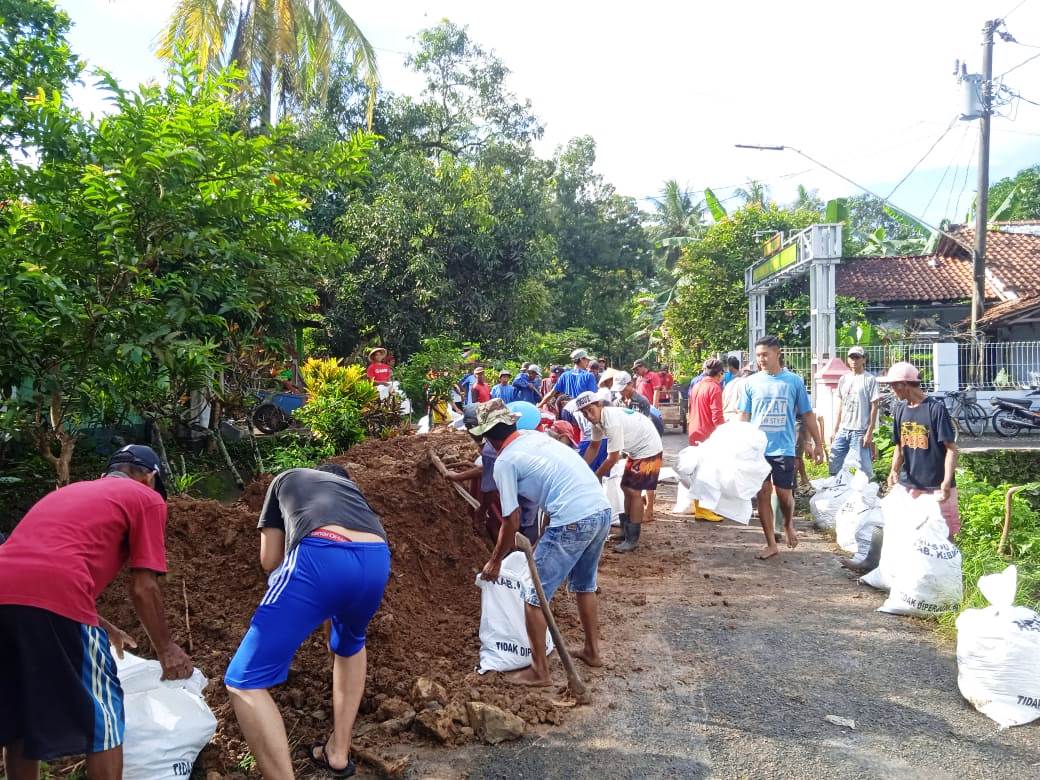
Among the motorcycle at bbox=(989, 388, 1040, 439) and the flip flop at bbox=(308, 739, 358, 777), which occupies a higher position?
the motorcycle at bbox=(989, 388, 1040, 439)

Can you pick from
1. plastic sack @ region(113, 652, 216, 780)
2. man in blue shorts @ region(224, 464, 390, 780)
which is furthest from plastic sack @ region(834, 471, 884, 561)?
plastic sack @ region(113, 652, 216, 780)

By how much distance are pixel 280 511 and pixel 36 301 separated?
2.23 metres

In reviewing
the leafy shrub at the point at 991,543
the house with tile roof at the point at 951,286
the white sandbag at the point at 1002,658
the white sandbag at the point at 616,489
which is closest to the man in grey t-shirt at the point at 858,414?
the leafy shrub at the point at 991,543

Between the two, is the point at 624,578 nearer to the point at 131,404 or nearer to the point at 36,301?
the point at 131,404

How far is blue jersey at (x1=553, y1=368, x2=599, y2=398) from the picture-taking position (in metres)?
10.4

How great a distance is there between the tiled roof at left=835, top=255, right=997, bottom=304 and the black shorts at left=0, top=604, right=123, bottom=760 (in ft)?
73.6

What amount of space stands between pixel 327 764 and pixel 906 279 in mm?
23973

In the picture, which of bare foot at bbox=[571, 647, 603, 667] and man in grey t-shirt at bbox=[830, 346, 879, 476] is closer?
bare foot at bbox=[571, 647, 603, 667]

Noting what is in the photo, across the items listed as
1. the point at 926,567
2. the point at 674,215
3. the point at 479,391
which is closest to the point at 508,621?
the point at 926,567

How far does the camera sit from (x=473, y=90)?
2216 centimetres

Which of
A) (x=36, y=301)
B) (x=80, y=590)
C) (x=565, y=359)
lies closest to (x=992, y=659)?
(x=80, y=590)

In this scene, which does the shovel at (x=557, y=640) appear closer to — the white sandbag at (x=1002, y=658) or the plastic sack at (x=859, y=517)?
the white sandbag at (x=1002, y=658)

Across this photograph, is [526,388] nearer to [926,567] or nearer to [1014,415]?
[926,567]

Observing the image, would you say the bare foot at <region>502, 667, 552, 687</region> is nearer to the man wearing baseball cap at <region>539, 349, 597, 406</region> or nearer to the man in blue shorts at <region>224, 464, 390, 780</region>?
the man in blue shorts at <region>224, 464, 390, 780</region>
